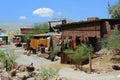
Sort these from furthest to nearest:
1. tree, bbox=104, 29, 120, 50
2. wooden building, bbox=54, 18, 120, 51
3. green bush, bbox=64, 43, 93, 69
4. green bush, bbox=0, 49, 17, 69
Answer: wooden building, bbox=54, 18, 120, 51, tree, bbox=104, 29, 120, 50, green bush, bbox=0, 49, 17, 69, green bush, bbox=64, 43, 93, 69

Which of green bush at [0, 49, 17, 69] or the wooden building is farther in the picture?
the wooden building

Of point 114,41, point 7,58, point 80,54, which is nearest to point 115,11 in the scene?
point 114,41

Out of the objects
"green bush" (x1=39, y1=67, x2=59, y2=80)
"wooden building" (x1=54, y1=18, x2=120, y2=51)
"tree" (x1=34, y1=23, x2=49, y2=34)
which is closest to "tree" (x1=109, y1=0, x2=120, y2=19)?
"wooden building" (x1=54, y1=18, x2=120, y2=51)

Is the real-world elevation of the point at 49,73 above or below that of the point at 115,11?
below

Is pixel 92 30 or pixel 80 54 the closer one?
pixel 80 54

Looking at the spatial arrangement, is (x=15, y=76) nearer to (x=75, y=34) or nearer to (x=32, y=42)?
(x=75, y=34)

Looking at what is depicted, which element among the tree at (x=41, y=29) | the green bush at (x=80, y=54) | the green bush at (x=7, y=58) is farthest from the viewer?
the tree at (x=41, y=29)

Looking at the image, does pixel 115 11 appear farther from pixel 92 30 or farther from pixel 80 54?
pixel 80 54

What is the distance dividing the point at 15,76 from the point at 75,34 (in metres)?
17.3

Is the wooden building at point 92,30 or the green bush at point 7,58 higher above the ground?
the wooden building at point 92,30

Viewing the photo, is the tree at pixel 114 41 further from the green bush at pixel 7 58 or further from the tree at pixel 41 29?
the tree at pixel 41 29

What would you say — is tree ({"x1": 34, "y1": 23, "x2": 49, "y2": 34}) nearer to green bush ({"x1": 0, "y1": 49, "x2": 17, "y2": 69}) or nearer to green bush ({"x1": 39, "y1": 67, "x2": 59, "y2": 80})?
green bush ({"x1": 0, "y1": 49, "x2": 17, "y2": 69})

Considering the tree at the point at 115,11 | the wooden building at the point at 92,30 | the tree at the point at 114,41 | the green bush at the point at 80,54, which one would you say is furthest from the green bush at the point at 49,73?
the tree at the point at 115,11

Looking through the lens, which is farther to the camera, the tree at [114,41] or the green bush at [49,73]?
the tree at [114,41]
